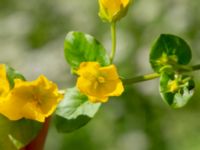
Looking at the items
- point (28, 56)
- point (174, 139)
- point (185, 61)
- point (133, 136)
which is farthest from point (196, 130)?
point (185, 61)

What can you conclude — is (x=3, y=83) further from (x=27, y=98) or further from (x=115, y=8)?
(x=115, y=8)

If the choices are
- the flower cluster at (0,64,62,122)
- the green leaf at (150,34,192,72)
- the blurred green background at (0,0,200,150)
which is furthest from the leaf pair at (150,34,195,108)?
the blurred green background at (0,0,200,150)

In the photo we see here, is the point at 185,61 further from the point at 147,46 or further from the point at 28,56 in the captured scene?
the point at 28,56

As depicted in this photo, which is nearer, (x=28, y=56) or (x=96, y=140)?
(x=96, y=140)

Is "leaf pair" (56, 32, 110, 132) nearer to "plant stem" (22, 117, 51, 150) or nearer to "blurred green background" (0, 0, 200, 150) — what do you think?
"plant stem" (22, 117, 51, 150)

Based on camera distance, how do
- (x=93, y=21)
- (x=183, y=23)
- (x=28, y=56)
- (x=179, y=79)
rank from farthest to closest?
(x=28, y=56) < (x=93, y=21) < (x=183, y=23) < (x=179, y=79)

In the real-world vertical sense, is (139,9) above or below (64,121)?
below
